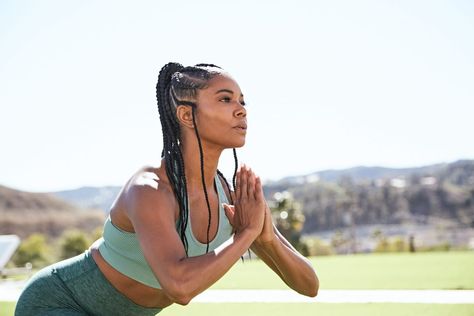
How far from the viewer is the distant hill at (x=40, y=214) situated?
68000mm

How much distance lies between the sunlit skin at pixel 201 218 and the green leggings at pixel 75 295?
4cm

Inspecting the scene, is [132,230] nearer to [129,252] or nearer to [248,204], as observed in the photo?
[129,252]

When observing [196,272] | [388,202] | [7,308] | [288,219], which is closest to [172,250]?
[196,272]

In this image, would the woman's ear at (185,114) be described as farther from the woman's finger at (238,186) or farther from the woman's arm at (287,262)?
the woman's arm at (287,262)

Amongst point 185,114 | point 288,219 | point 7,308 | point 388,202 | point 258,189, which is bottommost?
point 388,202

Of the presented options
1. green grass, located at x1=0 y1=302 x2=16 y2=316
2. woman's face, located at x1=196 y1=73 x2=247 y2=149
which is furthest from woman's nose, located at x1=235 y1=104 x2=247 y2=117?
green grass, located at x1=0 y1=302 x2=16 y2=316

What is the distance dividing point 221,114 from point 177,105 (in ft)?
0.69

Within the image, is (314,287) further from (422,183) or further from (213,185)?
(422,183)

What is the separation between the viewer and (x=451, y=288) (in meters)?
7.55

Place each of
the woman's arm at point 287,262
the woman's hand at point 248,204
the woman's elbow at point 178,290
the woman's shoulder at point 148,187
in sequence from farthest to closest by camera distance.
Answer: the woman's arm at point 287,262, the woman's hand at point 248,204, the woman's shoulder at point 148,187, the woman's elbow at point 178,290

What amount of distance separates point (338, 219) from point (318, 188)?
385 inches

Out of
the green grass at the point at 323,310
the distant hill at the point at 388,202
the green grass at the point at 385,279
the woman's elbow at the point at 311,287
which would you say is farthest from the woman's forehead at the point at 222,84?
the distant hill at the point at 388,202

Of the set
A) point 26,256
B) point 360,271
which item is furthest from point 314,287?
point 26,256

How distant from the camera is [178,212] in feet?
8.48
